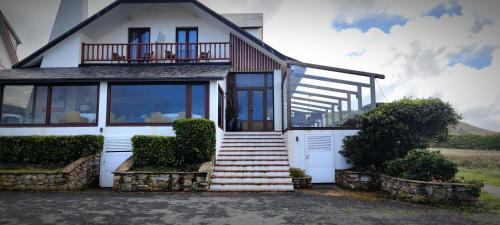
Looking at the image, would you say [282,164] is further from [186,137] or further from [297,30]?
[297,30]

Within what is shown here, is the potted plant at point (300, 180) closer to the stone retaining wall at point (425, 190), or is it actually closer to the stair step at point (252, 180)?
the stair step at point (252, 180)

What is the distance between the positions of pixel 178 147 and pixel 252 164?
2710 millimetres

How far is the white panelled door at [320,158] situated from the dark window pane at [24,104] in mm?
10614

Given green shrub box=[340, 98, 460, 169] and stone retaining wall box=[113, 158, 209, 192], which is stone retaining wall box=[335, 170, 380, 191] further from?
stone retaining wall box=[113, 158, 209, 192]

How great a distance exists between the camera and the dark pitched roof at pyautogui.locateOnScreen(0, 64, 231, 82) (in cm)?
1384

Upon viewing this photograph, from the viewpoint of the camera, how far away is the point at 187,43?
55.8 feet

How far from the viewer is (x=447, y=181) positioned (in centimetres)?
945

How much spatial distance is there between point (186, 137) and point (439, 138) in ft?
28.4

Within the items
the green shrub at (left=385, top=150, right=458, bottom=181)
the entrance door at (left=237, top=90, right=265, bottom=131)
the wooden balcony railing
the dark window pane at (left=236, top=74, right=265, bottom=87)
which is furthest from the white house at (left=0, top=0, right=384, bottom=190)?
the green shrub at (left=385, top=150, right=458, bottom=181)

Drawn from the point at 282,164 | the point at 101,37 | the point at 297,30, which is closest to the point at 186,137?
the point at 282,164

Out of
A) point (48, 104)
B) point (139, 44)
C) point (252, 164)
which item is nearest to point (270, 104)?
point (252, 164)

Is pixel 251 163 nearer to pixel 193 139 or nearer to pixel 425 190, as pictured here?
pixel 193 139

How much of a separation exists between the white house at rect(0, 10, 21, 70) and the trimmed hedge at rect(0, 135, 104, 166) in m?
15.0

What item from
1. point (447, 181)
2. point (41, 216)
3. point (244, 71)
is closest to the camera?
point (41, 216)
